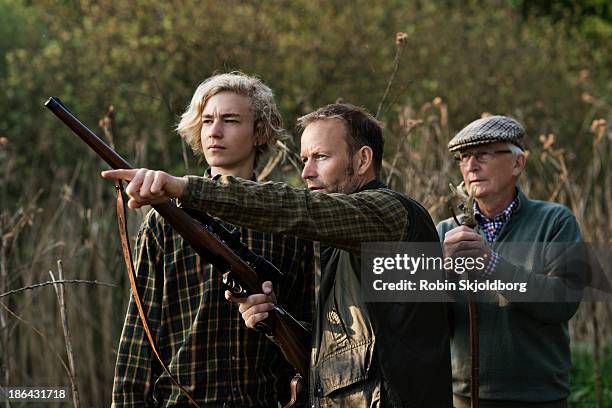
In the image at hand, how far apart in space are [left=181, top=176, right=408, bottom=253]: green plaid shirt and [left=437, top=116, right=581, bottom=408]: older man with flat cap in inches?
29.5

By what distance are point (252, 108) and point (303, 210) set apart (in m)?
0.93

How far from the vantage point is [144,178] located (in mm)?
2699

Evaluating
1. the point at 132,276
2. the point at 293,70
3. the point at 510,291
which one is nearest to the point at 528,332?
the point at 510,291

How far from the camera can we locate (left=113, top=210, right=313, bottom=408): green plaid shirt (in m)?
3.40

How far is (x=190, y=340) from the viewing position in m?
3.41

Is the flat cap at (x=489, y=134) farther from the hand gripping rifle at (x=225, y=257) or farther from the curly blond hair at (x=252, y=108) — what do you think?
the hand gripping rifle at (x=225, y=257)

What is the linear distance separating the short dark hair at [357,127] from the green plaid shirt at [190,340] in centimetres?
52

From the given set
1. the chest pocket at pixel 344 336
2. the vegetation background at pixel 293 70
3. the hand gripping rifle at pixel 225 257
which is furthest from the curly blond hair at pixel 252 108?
the vegetation background at pixel 293 70

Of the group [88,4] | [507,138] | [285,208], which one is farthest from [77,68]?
[285,208]

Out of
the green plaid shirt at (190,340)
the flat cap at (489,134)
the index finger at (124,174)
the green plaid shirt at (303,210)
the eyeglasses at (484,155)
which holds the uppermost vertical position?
the flat cap at (489,134)

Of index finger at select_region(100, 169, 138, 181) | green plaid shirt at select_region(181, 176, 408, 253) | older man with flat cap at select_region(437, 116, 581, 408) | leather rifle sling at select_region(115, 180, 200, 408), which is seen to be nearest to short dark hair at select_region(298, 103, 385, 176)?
green plaid shirt at select_region(181, 176, 408, 253)

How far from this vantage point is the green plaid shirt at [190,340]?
3402 millimetres

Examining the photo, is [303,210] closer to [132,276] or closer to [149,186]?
[149,186]

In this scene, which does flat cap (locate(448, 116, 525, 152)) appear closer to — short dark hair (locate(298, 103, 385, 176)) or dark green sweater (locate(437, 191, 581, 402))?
dark green sweater (locate(437, 191, 581, 402))
